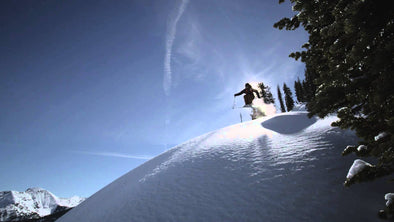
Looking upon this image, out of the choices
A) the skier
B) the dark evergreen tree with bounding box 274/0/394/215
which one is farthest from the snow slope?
the skier

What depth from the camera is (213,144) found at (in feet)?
26.2

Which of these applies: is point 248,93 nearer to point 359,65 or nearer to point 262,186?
point 262,186

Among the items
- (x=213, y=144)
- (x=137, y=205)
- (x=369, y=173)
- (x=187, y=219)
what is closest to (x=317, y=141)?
(x=369, y=173)

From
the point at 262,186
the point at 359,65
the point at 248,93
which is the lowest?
the point at 262,186

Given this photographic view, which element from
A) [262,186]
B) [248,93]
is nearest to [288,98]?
[248,93]

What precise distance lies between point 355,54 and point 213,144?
20.1ft

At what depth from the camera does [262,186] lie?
4.51m

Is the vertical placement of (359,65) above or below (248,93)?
below

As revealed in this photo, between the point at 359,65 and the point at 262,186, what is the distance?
10.1 feet

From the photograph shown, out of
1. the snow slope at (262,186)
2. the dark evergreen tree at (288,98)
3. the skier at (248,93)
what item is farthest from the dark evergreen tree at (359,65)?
the dark evergreen tree at (288,98)

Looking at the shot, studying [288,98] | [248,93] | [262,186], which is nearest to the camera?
[262,186]

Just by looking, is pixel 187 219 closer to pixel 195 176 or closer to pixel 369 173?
pixel 195 176

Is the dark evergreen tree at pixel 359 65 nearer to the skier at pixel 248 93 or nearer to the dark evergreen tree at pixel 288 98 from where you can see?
the skier at pixel 248 93

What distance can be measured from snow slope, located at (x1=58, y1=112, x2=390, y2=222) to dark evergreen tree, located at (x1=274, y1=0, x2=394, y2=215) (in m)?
1.00
